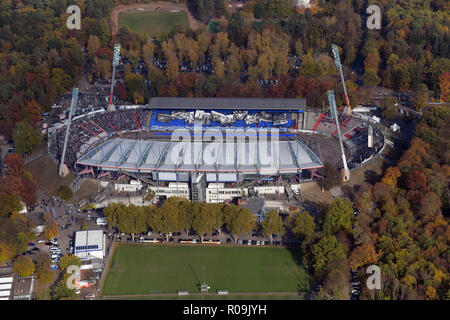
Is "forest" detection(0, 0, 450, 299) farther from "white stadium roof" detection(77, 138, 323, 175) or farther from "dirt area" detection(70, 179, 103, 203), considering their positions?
"white stadium roof" detection(77, 138, 323, 175)

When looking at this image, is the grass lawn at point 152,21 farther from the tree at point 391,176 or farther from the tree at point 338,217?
the tree at point 338,217

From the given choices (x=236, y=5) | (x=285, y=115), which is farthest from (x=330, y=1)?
(x=285, y=115)

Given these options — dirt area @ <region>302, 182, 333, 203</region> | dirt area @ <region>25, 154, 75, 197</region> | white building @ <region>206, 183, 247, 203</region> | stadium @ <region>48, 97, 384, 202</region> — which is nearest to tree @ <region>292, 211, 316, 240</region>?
dirt area @ <region>302, 182, 333, 203</region>

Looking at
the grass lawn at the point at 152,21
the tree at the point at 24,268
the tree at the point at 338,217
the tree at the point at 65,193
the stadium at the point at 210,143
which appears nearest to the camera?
the tree at the point at 24,268

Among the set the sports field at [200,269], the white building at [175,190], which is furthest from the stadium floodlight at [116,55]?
the sports field at [200,269]

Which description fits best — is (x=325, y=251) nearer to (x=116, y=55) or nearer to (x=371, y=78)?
(x=371, y=78)

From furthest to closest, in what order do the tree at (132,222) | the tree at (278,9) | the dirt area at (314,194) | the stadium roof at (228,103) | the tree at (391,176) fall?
1. the tree at (278,9)
2. the stadium roof at (228,103)
3. the dirt area at (314,194)
4. the tree at (391,176)
5. the tree at (132,222)

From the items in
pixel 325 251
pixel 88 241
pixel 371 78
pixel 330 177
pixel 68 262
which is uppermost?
pixel 371 78

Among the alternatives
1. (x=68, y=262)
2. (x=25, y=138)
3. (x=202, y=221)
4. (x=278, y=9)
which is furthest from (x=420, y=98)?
(x=68, y=262)
